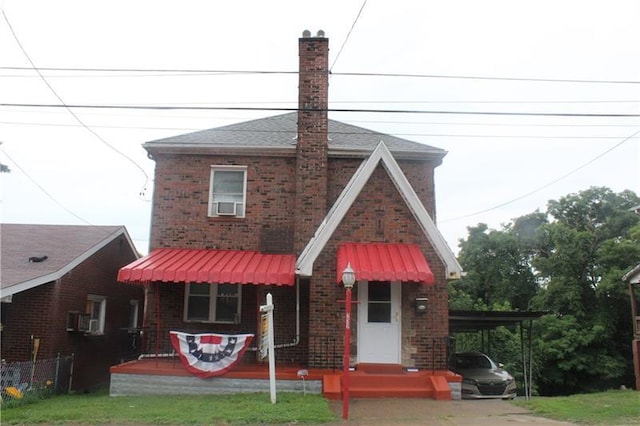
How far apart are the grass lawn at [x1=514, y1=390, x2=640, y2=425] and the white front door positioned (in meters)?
2.80

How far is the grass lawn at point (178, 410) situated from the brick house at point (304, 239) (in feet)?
6.16

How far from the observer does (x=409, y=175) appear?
15.0 meters

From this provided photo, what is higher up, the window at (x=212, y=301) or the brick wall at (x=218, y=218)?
the brick wall at (x=218, y=218)

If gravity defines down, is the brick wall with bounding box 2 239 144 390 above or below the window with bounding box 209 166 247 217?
below

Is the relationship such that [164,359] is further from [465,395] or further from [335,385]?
[465,395]

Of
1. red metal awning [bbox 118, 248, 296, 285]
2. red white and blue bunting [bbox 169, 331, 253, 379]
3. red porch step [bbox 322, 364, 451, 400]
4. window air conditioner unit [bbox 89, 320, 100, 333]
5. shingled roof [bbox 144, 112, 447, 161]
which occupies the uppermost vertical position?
shingled roof [bbox 144, 112, 447, 161]

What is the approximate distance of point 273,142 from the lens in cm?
1514

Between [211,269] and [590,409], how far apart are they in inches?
323

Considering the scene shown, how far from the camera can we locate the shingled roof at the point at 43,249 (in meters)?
12.6

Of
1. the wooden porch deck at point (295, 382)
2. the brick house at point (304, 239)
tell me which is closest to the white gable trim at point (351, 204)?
the brick house at point (304, 239)

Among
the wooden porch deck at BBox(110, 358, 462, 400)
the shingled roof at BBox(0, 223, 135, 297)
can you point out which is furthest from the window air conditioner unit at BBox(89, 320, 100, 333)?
the wooden porch deck at BBox(110, 358, 462, 400)

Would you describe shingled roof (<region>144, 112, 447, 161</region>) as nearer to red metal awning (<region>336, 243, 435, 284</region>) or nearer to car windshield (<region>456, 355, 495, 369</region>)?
red metal awning (<region>336, 243, 435, 284</region>)

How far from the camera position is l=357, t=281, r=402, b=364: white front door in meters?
12.2

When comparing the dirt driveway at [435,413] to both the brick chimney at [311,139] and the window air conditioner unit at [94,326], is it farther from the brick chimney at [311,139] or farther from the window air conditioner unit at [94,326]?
the window air conditioner unit at [94,326]
